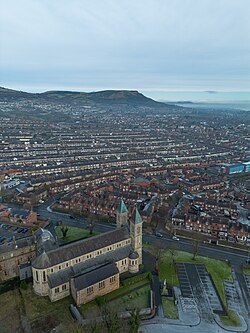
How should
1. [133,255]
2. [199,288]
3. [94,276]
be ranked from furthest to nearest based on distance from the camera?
[133,255] → [199,288] → [94,276]

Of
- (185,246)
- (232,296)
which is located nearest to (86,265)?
(185,246)

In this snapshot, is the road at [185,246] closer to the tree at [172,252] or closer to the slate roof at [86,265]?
the tree at [172,252]

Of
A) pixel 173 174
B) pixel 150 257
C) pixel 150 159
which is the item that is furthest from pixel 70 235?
pixel 150 159

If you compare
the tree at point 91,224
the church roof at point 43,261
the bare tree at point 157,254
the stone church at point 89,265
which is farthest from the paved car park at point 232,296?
the tree at point 91,224

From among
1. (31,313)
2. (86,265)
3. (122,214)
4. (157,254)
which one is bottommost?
(31,313)

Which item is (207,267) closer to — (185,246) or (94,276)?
(185,246)

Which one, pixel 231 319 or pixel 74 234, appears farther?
pixel 74 234

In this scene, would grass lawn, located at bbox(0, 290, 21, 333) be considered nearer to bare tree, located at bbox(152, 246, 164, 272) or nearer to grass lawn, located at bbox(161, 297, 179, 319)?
grass lawn, located at bbox(161, 297, 179, 319)
